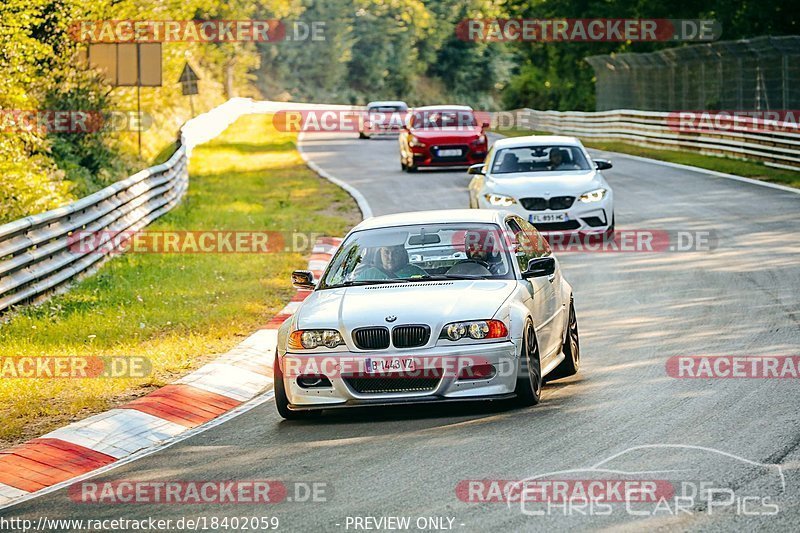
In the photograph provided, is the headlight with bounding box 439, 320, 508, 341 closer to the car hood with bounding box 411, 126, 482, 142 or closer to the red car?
the red car

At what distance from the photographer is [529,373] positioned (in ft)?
29.0

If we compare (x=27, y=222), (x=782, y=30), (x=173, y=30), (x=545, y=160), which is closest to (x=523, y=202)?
(x=545, y=160)

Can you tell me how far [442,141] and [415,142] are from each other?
66 cm

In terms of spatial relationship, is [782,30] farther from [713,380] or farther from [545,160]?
[713,380]

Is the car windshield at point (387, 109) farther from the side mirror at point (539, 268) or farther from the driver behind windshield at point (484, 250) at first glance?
the side mirror at point (539, 268)

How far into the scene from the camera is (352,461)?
25.2 feet

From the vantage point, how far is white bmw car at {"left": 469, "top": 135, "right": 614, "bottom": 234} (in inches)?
730

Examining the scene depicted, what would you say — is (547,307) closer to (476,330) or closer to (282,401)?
(476,330)

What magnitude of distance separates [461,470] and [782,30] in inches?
1742

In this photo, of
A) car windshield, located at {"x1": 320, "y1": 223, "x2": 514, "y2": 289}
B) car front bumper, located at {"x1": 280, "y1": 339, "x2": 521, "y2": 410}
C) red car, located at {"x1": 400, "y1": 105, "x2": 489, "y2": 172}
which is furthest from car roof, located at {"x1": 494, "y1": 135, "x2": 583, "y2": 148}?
car front bumper, located at {"x1": 280, "y1": 339, "x2": 521, "y2": 410}

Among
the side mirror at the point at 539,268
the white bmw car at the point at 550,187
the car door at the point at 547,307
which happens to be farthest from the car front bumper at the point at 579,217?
the side mirror at the point at 539,268

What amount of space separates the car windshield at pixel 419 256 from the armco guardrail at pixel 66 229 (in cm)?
418

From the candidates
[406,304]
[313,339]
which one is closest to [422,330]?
[406,304]

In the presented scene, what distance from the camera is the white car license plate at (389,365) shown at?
338 inches
